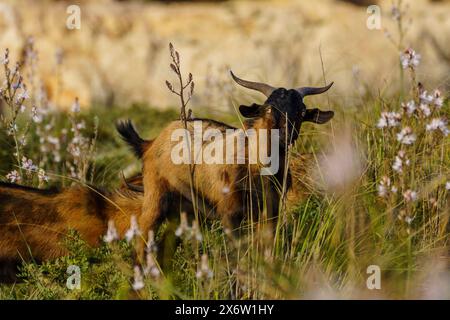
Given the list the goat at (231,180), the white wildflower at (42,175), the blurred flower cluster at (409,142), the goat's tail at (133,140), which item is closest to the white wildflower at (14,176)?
the white wildflower at (42,175)

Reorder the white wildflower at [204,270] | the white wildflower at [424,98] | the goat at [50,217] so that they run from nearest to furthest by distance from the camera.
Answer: the white wildflower at [204,270]
the white wildflower at [424,98]
the goat at [50,217]

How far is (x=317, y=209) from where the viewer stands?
6.20 metres

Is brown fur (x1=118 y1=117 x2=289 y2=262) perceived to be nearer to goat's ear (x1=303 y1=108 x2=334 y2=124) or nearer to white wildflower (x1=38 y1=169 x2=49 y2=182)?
goat's ear (x1=303 y1=108 x2=334 y2=124)

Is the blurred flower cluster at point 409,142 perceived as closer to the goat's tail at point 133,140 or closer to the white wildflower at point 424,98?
the white wildflower at point 424,98

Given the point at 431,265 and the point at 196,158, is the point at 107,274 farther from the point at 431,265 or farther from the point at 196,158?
the point at 431,265

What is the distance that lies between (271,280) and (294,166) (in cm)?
206

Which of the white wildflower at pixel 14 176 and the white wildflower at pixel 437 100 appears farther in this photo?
the white wildflower at pixel 14 176

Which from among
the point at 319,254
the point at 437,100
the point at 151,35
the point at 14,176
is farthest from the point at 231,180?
the point at 151,35

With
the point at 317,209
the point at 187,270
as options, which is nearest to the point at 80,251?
the point at 187,270

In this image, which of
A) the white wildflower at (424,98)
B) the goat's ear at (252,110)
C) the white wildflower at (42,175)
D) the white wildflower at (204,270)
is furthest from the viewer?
the white wildflower at (42,175)

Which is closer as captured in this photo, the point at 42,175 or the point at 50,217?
the point at 50,217

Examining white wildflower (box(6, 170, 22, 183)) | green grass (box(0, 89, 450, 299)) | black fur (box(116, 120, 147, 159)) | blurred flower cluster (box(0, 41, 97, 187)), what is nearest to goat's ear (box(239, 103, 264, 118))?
green grass (box(0, 89, 450, 299))

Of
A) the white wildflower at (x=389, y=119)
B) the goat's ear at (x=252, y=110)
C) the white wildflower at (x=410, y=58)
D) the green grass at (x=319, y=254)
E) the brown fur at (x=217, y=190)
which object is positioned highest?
the white wildflower at (x=410, y=58)

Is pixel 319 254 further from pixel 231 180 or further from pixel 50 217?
pixel 50 217
